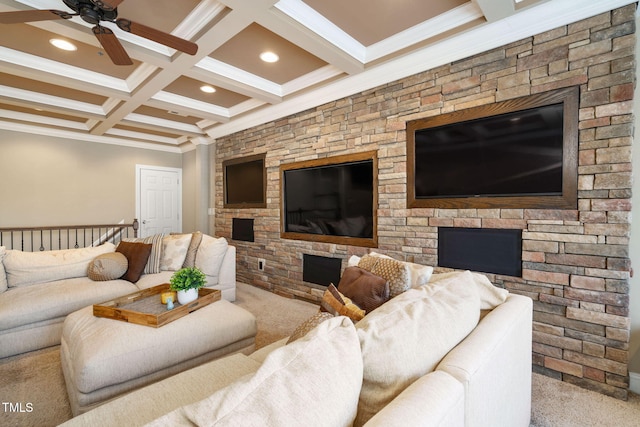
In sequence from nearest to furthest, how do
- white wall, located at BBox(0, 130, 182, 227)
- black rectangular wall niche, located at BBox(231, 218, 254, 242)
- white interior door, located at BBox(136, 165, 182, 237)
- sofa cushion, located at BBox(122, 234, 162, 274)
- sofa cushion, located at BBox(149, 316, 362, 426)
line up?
sofa cushion, located at BBox(149, 316, 362, 426) → sofa cushion, located at BBox(122, 234, 162, 274) → black rectangular wall niche, located at BBox(231, 218, 254, 242) → white wall, located at BBox(0, 130, 182, 227) → white interior door, located at BBox(136, 165, 182, 237)

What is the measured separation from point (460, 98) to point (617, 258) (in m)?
1.60

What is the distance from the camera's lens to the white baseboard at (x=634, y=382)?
6.46 ft

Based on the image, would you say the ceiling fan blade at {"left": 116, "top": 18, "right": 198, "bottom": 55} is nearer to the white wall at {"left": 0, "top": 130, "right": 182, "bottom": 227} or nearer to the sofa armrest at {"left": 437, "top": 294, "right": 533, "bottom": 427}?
the sofa armrest at {"left": 437, "top": 294, "right": 533, "bottom": 427}

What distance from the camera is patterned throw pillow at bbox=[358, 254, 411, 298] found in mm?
1645

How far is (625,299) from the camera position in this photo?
75.5 inches

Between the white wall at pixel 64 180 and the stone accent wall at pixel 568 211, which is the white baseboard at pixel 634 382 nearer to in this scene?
the stone accent wall at pixel 568 211

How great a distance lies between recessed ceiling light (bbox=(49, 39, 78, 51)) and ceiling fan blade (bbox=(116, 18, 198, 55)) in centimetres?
126

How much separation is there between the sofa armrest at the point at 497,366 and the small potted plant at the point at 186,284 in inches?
76.4

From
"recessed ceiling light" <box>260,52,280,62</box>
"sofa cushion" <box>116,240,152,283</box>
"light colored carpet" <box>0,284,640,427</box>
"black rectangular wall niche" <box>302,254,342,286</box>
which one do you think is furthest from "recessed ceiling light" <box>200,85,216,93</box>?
"light colored carpet" <box>0,284,640,427</box>

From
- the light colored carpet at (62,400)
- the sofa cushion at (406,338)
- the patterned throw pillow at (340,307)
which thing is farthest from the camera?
the light colored carpet at (62,400)

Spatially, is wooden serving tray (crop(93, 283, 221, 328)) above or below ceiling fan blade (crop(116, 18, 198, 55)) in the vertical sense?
below

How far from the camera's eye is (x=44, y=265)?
119 inches

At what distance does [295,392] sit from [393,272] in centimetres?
115

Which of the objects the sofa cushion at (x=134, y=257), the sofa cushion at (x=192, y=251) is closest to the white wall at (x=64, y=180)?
the sofa cushion at (x=134, y=257)
